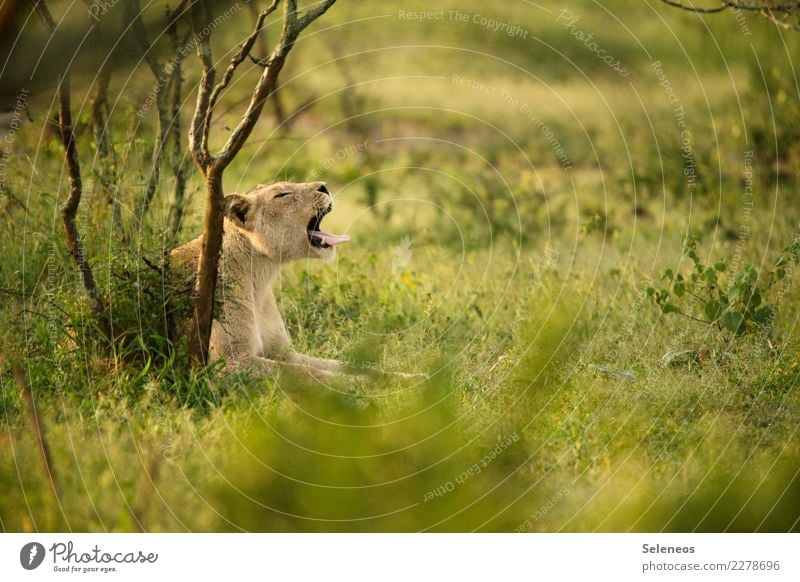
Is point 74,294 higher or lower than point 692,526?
higher

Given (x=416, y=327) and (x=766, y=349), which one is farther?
(x=416, y=327)

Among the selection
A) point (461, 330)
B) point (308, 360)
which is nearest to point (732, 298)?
point (461, 330)

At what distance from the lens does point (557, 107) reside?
52.4 feet

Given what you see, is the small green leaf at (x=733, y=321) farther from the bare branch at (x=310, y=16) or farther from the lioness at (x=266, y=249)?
the bare branch at (x=310, y=16)

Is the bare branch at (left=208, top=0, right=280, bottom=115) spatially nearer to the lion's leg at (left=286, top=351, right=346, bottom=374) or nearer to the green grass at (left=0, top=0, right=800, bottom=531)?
the green grass at (left=0, top=0, right=800, bottom=531)

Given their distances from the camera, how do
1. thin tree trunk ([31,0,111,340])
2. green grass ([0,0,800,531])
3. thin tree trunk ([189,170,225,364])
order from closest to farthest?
green grass ([0,0,800,531]) → thin tree trunk ([189,170,225,364]) → thin tree trunk ([31,0,111,340])

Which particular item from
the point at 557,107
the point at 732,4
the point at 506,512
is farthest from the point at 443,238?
the point at 506,512

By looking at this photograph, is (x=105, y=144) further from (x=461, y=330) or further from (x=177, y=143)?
(x=461, y=330)

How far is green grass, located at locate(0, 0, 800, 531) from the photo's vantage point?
6.66ft

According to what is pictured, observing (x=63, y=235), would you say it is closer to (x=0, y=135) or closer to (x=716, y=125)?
(x=0, y=135)

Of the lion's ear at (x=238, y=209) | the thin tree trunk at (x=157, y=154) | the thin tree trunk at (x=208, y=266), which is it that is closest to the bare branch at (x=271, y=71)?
the thin tree trunk at (x=208, y=266)

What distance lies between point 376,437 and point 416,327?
620 centimetres

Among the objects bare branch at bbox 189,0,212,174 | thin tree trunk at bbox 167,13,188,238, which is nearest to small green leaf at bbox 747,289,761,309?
bare branch at bbox 189,0,212,174

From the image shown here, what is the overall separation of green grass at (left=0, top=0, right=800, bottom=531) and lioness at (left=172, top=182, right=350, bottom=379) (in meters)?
0.42
